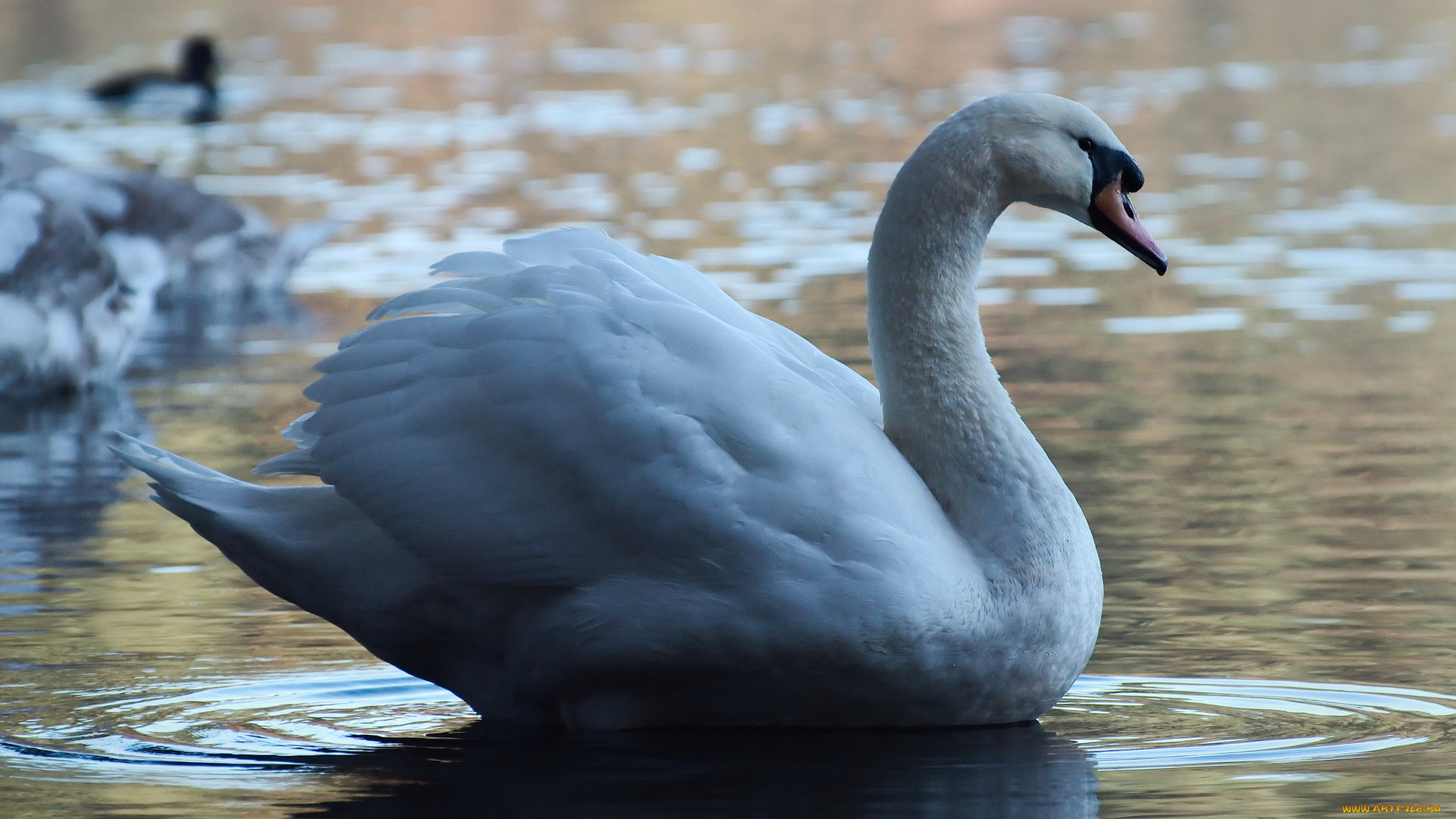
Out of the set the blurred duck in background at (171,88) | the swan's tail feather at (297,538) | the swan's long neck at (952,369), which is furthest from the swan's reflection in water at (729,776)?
the blurred duck in background at (171,88)

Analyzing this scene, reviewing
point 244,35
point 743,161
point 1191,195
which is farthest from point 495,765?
point 244,35

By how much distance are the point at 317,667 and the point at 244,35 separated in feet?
117

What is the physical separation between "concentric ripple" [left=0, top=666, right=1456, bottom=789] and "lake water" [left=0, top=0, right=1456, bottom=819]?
0.05ft

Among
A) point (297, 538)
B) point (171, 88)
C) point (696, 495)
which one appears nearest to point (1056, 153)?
point (696, 495)

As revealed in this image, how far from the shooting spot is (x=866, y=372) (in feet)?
35.2

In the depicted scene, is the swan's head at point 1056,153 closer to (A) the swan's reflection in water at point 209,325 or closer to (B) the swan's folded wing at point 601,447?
(B) the swan's folded wing at point 601,447

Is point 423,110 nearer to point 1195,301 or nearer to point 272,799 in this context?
point 1195,301

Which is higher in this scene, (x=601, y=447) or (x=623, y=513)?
(x=601, y=447)

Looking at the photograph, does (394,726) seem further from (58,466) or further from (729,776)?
(58,466)

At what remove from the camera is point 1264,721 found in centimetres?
565

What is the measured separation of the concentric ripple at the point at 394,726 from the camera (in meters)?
5.38

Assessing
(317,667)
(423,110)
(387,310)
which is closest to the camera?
(387,310)

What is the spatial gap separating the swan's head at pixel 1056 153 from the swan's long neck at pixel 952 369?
6 cm

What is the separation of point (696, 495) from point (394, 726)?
1077 millimetres
